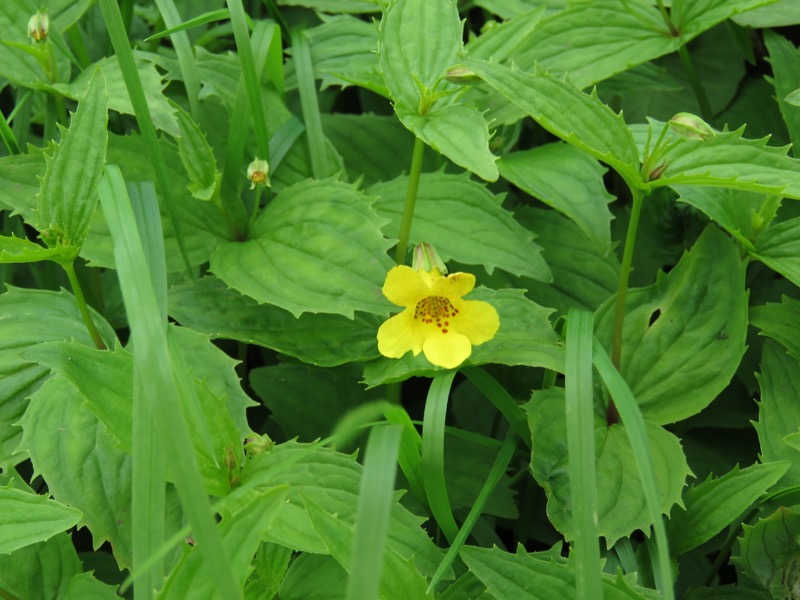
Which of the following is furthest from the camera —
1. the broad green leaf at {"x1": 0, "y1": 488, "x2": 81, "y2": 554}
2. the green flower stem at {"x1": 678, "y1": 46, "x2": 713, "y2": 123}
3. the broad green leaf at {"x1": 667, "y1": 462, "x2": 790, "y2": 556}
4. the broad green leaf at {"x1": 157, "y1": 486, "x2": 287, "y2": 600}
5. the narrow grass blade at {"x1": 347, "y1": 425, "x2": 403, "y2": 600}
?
the green flower stem at {"x1": 678, "y1": 46, "x2": 713, "y2": 123}

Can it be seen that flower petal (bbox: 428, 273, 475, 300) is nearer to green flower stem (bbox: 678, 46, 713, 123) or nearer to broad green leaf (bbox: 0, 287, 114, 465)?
broad green leaf (bbox: 0, 287, 114, 465)

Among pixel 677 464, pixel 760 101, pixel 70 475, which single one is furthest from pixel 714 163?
pixel 70 475

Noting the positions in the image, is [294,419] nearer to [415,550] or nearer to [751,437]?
[415,550]

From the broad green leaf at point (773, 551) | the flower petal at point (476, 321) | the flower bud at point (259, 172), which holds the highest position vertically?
the flower bud at point (259, 172)

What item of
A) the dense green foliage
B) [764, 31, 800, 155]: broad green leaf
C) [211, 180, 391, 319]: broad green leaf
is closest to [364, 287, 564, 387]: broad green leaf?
the dense green foliage

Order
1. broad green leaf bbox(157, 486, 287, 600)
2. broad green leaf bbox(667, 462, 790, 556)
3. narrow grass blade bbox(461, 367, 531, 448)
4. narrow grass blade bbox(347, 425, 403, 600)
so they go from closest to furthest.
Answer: narrow grass blade bbox(347, 425, 403, 600)
broad green leaf bbox(157, 486, 287, 600)
broad green leaf bbox(667, 462, 790, 556)
narrow grass blade bbox(461, 367, 531, 448)

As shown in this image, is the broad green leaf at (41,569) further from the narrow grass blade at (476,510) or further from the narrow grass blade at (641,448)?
the narrow grass blade at (641,448)

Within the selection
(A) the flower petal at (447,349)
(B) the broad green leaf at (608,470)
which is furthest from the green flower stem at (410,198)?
(B) the broad green leaf at (608,470)
